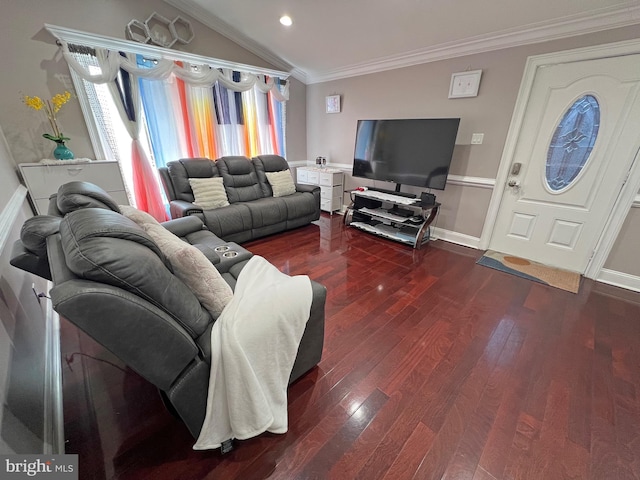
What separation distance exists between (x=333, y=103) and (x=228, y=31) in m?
1.71

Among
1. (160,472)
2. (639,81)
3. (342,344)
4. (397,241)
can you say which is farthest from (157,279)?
(639,81)

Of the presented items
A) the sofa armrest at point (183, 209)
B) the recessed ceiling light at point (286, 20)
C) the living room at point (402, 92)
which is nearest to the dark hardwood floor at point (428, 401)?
the living room at point (402, 92)

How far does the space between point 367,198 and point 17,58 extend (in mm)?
3840

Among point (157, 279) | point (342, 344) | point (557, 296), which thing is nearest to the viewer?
point (157, 279)

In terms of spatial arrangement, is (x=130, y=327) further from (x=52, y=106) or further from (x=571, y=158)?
(x=571, y=158)

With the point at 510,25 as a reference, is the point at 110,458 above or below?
below

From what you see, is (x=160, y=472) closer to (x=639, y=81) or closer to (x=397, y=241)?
(x=397, y=241)

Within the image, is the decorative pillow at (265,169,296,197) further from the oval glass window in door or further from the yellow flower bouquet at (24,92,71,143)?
the oval glass window in door

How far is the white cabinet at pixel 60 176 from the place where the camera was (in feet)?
7.79

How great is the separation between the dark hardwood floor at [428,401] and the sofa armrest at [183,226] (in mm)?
949

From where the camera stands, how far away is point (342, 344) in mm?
1683

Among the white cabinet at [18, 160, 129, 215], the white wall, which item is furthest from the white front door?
the white cabinet at [18, 160, 129, 215]

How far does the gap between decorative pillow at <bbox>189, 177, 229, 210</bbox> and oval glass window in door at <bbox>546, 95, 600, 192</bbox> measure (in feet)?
11.5

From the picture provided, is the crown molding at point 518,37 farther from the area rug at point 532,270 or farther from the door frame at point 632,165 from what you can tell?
the area rug at point 532,270
